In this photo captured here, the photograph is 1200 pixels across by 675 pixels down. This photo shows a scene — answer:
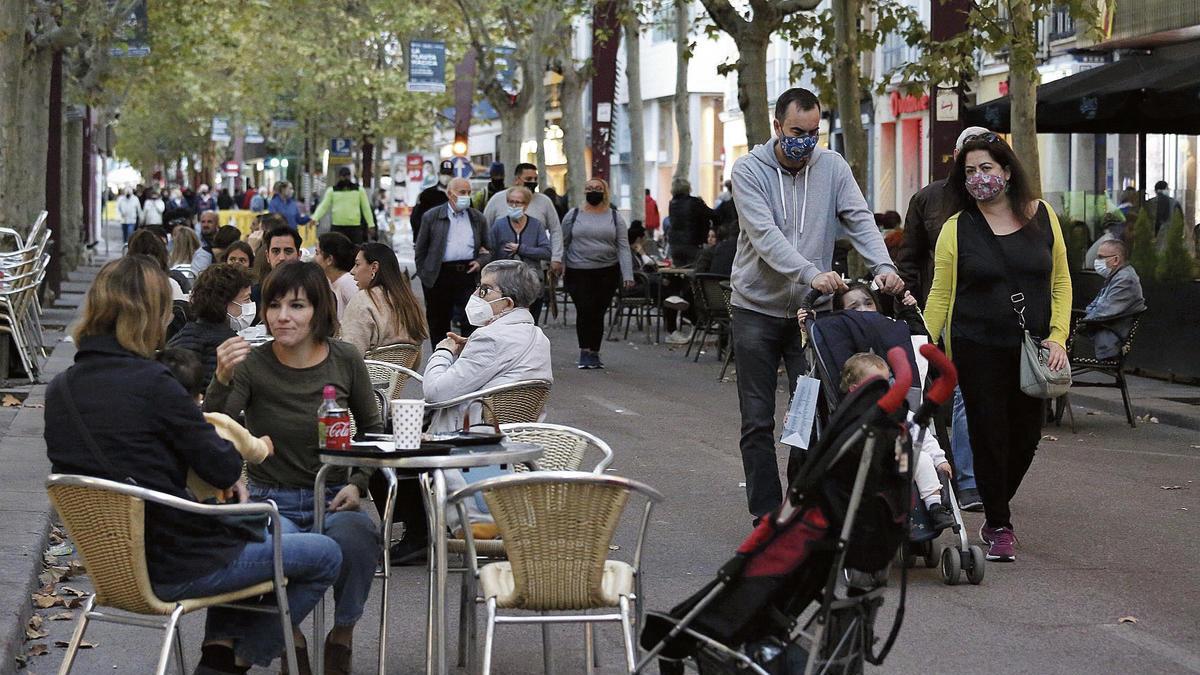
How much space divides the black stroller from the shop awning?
14.2 metres

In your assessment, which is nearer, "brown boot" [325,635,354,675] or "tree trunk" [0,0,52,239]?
"brown boot" [325,635,354,675]

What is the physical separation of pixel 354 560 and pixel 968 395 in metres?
3.53

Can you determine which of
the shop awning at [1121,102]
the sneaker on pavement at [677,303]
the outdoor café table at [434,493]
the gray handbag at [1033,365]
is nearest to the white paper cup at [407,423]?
the outdoor café table at [434,493]

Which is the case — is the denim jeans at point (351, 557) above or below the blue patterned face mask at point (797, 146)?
below

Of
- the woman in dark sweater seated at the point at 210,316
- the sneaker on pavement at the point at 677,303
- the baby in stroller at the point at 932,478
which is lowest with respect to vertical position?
the sneaker on pavement at the point at 677,303

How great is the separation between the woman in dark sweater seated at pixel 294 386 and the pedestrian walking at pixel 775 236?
2437 mm

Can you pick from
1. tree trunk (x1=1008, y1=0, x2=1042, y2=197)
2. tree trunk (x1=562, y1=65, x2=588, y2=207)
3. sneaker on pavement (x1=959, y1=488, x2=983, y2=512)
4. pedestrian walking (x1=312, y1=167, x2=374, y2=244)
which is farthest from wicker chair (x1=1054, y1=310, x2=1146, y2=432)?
tree trunk (x1=562, y1=65, x2=588, y2=207)

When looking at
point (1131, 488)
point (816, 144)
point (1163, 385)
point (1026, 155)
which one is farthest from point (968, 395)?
point (1026, 155)

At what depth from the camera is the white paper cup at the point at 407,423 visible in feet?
19.5

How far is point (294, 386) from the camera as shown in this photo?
6.52 m

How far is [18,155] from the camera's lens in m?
20.8

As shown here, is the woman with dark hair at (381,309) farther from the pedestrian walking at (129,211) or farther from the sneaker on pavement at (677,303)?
the pedestrian walking at (129,211)

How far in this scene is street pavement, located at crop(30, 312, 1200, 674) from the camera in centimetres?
698

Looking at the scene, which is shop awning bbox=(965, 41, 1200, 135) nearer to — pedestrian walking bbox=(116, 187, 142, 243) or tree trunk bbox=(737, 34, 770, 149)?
tree trunk bbox=(737, 34, 770, 149)
